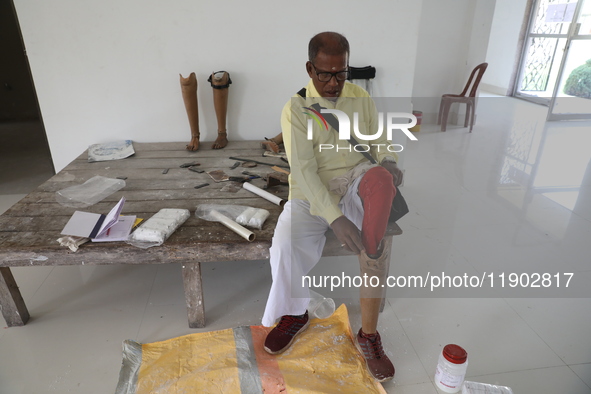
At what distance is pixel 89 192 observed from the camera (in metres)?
1.99

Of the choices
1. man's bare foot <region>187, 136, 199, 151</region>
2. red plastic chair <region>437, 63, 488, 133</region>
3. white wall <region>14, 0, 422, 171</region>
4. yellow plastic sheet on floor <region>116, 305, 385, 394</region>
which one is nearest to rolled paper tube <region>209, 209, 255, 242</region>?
yellow plastic sheet on floor <region>116, 305, 385, 394</region>

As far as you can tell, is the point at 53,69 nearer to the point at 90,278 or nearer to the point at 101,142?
the point at 101,142

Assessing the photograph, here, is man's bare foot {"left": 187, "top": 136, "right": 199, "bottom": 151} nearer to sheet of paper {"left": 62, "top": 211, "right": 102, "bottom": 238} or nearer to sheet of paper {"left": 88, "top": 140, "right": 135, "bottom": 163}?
sheet of paper {"left": 88, "top": 140, "right": 135, "bottom": 163}

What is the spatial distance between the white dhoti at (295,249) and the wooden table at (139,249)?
0.11 meters

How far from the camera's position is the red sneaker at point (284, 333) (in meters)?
1.53

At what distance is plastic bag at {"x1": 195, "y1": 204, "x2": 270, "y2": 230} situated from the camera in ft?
5.44

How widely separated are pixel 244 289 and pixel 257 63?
4.95 ft

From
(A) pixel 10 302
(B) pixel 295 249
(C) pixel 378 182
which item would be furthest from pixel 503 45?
(A) pixel 10 302

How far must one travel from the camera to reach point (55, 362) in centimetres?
151

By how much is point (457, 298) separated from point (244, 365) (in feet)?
3.49

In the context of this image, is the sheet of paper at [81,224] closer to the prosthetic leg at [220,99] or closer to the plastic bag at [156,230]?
the plastic bag at [156,230]

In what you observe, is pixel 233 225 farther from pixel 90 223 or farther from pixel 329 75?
pixel 329 75

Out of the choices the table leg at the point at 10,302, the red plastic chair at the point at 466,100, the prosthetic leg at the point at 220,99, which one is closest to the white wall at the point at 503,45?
the red plastic chair at the point at 466,100

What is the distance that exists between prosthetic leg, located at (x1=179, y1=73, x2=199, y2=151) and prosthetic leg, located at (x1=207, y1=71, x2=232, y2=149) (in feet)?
0.40
